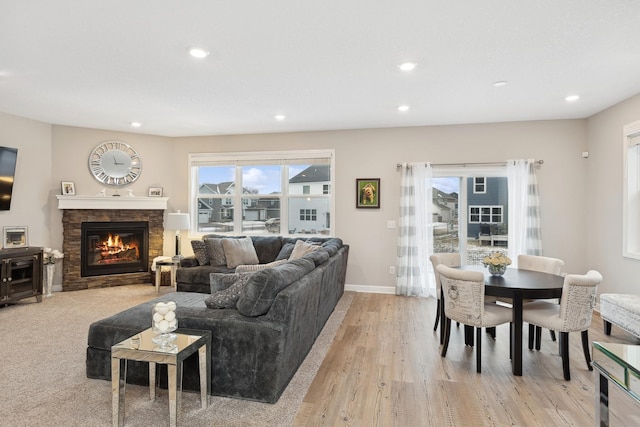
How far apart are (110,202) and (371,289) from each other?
4611 mm

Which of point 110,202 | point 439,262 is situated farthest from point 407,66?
point 110,202

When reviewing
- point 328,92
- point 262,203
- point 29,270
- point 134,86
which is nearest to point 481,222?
point 328,92

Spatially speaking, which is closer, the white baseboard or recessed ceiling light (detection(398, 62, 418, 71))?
recessed ceiling light (detection(398, 62, 418, 71))

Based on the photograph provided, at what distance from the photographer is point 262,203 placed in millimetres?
6332

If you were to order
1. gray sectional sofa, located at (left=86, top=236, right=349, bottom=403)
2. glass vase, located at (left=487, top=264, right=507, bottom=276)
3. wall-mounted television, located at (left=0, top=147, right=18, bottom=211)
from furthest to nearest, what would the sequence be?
wall-mounted television, located at (left=0, top=147, right=18, bottom=211)
glass vase, located at (left=487, top=264, right=507, bottom=276)
gray sectional sofa, located at (left=86, top=236, right=349, bottom=403)

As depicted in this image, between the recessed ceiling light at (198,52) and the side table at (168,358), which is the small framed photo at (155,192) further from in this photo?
the side table at (168,358)

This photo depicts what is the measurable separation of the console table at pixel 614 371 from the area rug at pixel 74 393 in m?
1.63

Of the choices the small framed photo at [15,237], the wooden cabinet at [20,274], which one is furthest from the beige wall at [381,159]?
the wooden cabinet at [20,274]

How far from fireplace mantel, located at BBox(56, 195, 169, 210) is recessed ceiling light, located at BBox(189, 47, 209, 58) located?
3.77 metres

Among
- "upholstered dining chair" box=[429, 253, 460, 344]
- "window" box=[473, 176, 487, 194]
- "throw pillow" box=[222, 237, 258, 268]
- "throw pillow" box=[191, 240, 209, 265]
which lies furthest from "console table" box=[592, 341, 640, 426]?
"throw pillow" box=[191, 240, 209, 265]

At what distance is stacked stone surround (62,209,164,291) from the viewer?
5668 mm

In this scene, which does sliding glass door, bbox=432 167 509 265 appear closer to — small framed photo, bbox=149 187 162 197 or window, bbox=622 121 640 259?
window, bbox=622 121 640 259

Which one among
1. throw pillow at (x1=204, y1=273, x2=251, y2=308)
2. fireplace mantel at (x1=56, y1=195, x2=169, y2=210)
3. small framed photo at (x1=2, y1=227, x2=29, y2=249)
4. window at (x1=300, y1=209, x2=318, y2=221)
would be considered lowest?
throw pillow at (x1=204, y1=273, x2=251, y2=308)

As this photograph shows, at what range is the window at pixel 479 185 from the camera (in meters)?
5.46
